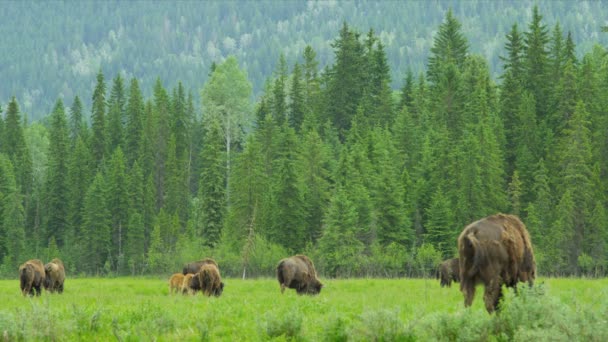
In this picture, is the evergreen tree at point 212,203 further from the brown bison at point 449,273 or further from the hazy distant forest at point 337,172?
the brown bison at point 449,273

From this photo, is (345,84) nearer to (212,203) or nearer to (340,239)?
(212,203)

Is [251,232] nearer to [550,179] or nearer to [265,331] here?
[550,179]

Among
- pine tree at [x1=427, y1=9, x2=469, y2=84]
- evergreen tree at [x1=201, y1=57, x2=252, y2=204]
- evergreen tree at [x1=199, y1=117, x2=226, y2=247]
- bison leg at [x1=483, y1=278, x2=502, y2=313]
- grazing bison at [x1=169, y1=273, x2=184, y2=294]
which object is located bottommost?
grazing bison at [x1=169, y1=273, x2=184, y2=294]

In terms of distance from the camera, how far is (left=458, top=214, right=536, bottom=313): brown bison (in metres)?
13.4

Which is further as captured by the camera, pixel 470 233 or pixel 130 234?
pixel 130 234

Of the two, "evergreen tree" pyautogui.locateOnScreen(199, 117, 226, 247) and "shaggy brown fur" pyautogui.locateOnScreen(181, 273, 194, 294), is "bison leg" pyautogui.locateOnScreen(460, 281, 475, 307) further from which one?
"evergreen tree" pyautogui.locateOnScreen(199, 117, 226, 247)

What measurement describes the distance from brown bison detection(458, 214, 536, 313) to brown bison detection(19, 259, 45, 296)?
19.7m

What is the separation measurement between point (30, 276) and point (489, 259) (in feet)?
67.2

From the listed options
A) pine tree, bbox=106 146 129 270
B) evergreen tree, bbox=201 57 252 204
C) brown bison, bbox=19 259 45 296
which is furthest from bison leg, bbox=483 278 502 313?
evergreen tree, bbox=201 57 252 204

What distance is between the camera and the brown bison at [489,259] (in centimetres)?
1335

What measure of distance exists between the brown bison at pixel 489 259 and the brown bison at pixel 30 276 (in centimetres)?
1970

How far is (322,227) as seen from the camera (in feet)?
216

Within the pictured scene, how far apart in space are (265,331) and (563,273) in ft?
171

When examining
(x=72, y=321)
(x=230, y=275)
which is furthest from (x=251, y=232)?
(x=72, y=321)
